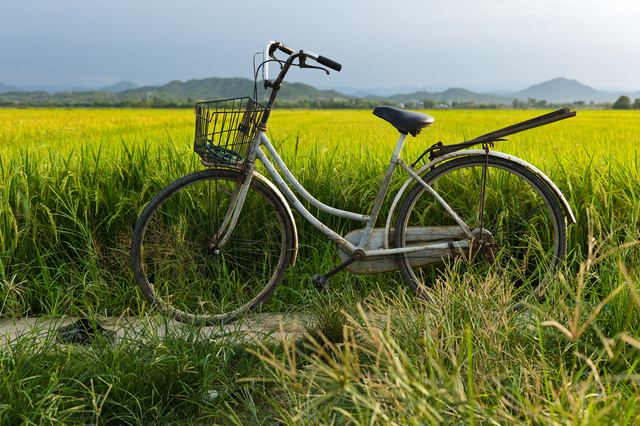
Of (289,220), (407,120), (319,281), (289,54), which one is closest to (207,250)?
(289,220)

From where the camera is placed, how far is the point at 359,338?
222 centimetres

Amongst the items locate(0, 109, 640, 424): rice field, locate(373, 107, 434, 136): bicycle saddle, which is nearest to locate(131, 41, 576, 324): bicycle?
locate(373, 107, 434, 136): bicycle saddle

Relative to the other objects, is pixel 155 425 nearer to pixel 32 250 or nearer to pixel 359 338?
pixel 359 338

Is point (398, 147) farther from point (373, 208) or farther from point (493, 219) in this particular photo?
point (493, 219)

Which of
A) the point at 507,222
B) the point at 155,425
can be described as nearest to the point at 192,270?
the point at 155,425

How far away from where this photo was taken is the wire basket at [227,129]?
248 cm

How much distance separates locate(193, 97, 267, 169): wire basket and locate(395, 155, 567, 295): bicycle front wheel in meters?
1.08

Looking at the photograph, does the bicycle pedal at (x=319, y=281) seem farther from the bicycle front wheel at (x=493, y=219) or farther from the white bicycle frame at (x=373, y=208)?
the bicycle front wheel at (x=493, y=219)

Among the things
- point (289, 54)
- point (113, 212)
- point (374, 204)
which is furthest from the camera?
point (113, 212)

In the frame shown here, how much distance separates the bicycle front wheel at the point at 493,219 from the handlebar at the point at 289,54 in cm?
92

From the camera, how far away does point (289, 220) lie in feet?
9.07

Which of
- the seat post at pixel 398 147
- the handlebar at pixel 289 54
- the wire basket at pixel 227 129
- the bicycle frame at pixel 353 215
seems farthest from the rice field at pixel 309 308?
the handlebar at pixel 289 54

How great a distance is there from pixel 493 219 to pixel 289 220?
143 cm

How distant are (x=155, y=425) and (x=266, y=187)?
4.71 ft
